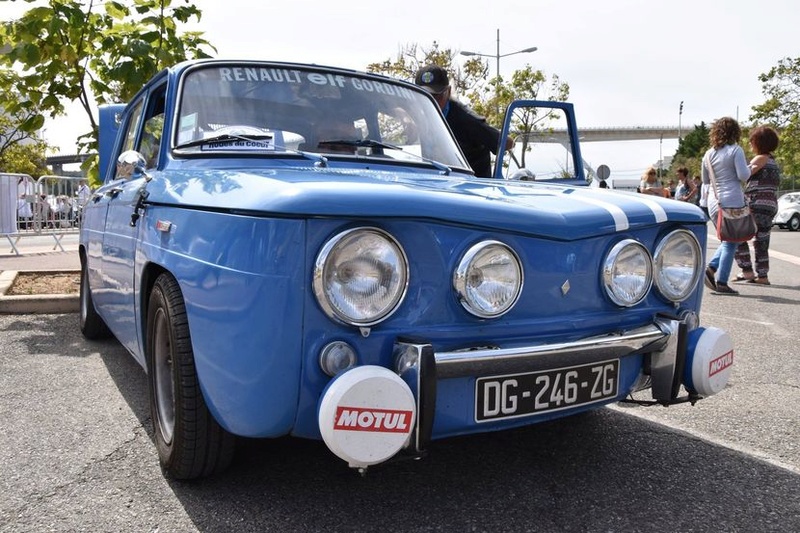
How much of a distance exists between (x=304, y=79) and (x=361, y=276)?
5.13 ft

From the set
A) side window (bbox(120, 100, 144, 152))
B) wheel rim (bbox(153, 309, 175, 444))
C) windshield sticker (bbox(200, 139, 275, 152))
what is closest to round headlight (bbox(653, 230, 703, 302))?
windshield sticker (bbox(200, 139, 275, 152))

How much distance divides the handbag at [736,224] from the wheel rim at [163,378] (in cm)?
605

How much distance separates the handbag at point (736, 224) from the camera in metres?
6.94

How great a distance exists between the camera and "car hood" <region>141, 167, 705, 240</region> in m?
1.89

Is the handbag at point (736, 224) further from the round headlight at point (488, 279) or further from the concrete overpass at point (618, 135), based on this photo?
the concrete overpass at point (618, 135)

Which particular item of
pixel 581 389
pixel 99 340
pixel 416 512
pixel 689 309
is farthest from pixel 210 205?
pixel 99 340

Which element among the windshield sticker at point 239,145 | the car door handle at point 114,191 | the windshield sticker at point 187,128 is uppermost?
the windshield sticker at point 187,128

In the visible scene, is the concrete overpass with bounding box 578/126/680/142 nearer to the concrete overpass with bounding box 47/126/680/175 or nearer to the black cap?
the concrete overpass with bounding box 47/126/680/175

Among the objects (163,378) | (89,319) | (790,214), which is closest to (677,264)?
(163,378)

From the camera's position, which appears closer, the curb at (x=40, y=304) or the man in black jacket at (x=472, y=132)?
the man in black jacket at (x=472, y=132)

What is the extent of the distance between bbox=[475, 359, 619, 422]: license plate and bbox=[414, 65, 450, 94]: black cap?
2.74 m

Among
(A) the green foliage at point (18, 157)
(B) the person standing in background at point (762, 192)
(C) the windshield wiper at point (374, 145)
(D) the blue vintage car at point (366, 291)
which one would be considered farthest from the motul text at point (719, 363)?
(A) the green foliage at point (18, 157)

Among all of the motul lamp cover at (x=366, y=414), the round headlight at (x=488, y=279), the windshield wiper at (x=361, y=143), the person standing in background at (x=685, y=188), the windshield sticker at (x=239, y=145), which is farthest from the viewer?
the person standing in background at (x=685, y=188)

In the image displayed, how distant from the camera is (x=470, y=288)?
206 centimetres
